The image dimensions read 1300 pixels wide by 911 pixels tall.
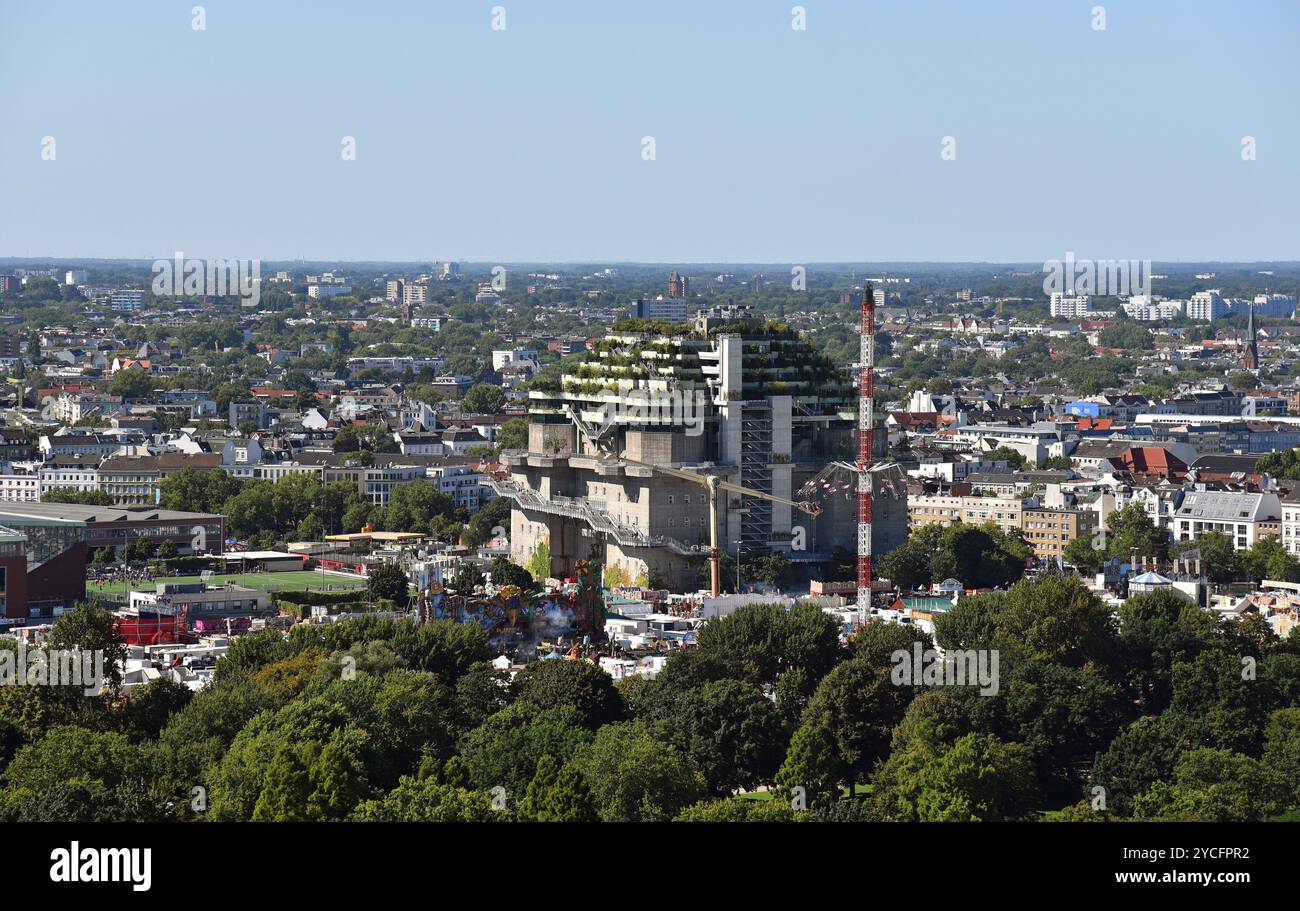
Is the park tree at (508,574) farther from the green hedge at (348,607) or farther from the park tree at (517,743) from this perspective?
the park tree at (517,743)

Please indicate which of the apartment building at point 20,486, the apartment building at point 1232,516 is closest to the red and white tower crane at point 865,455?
the apartment building at point 1232,516

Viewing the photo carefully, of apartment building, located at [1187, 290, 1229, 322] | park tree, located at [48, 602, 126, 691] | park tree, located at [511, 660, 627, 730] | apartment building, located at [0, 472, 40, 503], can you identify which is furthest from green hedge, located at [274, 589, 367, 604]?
apartment building, located at [1187, 290, 1229, 322]

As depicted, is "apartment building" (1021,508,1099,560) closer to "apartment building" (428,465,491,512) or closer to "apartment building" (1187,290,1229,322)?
"apartment building" (428,465,491,512)

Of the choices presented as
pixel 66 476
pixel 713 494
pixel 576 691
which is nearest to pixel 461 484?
pixel 66 476

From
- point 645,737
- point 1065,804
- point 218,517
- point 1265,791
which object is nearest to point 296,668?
point 645,737
